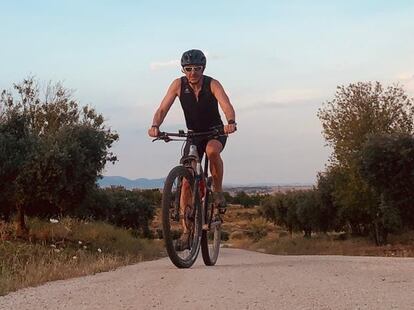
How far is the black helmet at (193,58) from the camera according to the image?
7.50 m

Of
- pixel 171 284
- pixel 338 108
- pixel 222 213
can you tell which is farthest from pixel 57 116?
pixel 171 284

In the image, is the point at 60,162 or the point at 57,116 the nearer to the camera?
the point at 60,162

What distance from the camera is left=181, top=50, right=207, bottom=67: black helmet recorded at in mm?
7496

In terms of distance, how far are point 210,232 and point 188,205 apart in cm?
114

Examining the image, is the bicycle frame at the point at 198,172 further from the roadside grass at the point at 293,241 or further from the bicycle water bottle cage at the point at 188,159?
the roadside grass at the point at 293,241

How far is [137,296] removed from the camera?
201 inches

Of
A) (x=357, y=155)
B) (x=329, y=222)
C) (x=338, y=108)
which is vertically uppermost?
(x=338, y=108)

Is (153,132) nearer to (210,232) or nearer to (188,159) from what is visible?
(188,159)

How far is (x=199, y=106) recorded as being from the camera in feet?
24.8

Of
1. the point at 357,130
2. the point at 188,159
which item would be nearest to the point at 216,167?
the point at 188,159

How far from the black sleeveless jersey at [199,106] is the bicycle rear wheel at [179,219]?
0.63m

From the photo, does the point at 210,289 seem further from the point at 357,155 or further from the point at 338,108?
the point at 338,108

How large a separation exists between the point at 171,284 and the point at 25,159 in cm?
1398

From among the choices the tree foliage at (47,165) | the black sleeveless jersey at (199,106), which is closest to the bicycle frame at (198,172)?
the black sleeveless jersey at (199,106)
